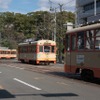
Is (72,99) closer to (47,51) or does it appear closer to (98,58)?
(98,58)

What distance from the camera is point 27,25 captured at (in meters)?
108

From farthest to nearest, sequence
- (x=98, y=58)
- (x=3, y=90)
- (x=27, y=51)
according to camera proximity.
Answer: (x=27, y=51) → (x=98, y=58) → (x=3, y=90)

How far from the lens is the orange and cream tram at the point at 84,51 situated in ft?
65.7

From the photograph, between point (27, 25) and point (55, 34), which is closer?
point (55, 34)

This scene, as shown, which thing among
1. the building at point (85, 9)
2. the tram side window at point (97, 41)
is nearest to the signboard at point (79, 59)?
the tram side window at point (97, 41)

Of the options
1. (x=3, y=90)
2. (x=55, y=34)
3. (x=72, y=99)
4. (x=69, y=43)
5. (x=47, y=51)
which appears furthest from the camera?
(x=55, y=34)

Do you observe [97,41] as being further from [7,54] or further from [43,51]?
[7,54]

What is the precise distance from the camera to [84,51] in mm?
21281

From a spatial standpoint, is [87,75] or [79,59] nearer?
[87,75]

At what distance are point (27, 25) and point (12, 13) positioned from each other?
16089 millimetres

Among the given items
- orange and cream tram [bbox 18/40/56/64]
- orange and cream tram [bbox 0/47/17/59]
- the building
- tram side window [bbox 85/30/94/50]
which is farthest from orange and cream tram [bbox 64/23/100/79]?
orange and cream tram [bbox 0/47/17/59]

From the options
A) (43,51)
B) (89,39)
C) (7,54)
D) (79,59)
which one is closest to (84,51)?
(89,39)

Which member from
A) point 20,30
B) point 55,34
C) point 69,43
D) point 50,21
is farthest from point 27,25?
point 69,43

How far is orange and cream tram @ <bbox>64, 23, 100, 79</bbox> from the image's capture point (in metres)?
20.0
